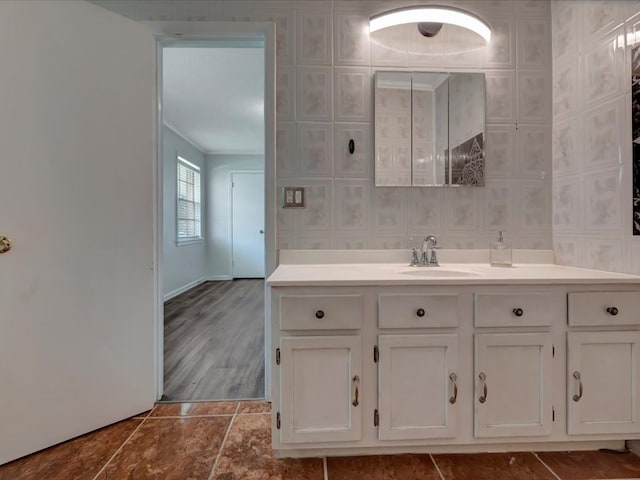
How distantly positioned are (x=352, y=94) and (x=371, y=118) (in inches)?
6.5

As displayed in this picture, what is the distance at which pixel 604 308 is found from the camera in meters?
1.25

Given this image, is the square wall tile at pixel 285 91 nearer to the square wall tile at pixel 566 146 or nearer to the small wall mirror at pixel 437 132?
the small wall mirror at pixel 437 132

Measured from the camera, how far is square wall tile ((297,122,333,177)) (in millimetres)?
1691

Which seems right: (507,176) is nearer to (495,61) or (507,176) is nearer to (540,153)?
(540,153)

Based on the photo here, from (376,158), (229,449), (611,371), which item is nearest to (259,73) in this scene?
(376,158)

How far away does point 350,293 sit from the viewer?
3.98 ft

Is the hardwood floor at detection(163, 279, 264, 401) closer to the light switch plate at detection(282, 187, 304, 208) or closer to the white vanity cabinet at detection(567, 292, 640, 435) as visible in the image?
the light switch plate at detection(282, 187, 304, 208)

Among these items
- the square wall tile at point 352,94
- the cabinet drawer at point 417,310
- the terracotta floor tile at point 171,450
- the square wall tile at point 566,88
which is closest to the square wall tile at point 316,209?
the square wall tile at point 352,94

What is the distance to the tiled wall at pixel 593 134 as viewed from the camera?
135 cm

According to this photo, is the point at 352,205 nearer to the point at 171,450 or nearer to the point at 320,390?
the point at 320,390

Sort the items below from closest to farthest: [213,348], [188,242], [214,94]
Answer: [213,348] < [214,94] < [188,242]

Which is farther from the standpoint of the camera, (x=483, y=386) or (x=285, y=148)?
(x=285, y=148)

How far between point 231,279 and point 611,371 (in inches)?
210

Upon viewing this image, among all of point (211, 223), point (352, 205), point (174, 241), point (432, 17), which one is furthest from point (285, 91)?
point (211, 223)
